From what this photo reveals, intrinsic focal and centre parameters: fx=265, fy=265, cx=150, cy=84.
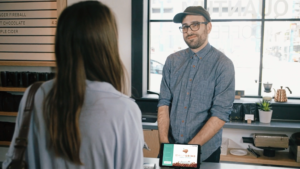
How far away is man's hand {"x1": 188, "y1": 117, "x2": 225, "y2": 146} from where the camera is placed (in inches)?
62.0

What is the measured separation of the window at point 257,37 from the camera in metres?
3.20

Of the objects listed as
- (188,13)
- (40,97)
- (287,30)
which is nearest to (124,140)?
(40,97)

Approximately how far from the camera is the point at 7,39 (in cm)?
338

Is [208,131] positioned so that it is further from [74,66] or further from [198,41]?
[74,66]

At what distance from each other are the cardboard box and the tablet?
1775mm

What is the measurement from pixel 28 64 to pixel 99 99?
2.77 m

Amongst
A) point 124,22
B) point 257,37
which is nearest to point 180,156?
point 124,22

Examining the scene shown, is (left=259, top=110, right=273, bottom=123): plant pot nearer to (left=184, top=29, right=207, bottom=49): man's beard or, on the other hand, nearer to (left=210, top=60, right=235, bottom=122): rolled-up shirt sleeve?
(left=210, top=60, right=235, bottom=122): rolled-up shirt sleeve

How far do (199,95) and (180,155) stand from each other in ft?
1.51

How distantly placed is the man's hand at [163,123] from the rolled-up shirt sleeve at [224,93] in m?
0.30

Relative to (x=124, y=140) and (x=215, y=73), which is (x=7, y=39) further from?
(x=124, y=140)

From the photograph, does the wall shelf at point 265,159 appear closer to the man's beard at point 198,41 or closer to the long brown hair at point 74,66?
the man's beard at point 198,41

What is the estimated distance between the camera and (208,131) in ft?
5.17

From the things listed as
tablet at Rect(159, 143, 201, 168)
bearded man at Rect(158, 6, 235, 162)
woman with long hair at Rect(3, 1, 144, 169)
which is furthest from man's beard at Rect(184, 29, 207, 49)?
woman with long hair at Rect(3, 1, 144, 169)
